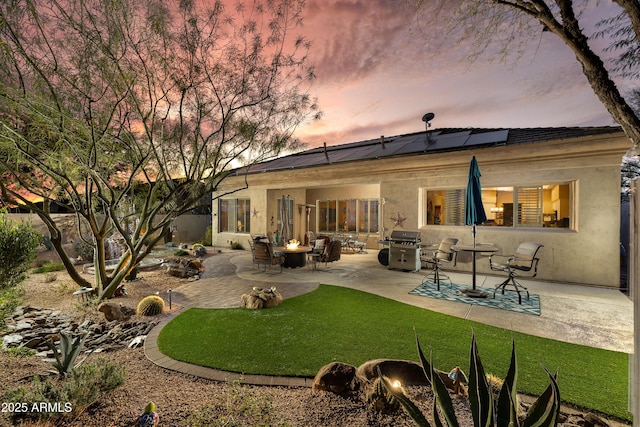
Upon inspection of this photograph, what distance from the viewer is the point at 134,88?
16.6 ft

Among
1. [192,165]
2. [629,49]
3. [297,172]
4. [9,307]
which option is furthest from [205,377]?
[297,172]

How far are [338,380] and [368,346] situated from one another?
1.37 meters

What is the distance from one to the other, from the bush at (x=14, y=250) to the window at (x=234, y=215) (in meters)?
11.5

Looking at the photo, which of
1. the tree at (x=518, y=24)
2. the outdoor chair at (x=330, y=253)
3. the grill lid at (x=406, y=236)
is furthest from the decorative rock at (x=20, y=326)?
the grill lid at (x=406, y=236)

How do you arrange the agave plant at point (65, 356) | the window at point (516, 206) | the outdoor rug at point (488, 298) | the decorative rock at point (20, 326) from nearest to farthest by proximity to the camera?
the agave plant at point (65, 356), the decorative rock at point (20, 326), the outdoor rug at point (488, 298), the window at point (516, 206)

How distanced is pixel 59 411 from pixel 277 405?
1824 mm

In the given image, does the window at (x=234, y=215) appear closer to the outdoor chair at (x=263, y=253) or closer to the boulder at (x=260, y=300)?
the outdoor chair at (x=263, y=253)

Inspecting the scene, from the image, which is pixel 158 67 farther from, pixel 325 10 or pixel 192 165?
pixel 325 10

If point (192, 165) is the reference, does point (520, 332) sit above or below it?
below

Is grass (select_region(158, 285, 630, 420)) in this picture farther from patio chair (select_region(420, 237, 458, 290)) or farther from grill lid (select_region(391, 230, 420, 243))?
grill lid (select_region(391, 230, 420, 243))

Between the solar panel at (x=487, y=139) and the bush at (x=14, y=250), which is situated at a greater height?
the solar panel at (x=487, y=139)

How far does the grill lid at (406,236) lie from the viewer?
368 inches

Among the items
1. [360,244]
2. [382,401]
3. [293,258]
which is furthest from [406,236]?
[382,401]

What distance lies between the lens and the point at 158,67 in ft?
16.8
